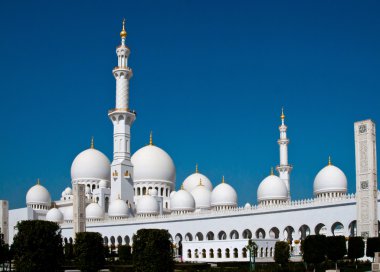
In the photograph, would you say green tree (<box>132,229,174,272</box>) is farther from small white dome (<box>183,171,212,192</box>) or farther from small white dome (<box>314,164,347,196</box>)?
small white dome (<box>183,171,212,192</box>)

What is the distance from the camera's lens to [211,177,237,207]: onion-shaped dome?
46438 millimetres

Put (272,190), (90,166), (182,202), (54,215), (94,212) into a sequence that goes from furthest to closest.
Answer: (90,166), (54,215), (94,212), (182,202), (272,190)

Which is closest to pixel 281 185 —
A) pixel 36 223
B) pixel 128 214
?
pixel 128 214

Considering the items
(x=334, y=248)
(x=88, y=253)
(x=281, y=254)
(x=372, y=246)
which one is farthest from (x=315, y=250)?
(x=88, y=253)

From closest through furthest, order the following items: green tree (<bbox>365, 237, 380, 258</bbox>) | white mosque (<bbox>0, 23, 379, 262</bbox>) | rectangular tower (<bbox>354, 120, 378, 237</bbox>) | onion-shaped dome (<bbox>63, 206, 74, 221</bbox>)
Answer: green tree (<bbox>365, 237, 380, 258</bbox>), rectangular tower (<bbox>354, 120, 378, 237</bbox>), white mosque (<bbox>0, 23, 379, 262</bbox>), onion-shaped dome (<bbox>63, 206, 74, 221</bbox>)

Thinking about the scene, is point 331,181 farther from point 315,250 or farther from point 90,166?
point 90,166

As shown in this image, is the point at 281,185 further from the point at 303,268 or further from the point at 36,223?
the point at 36,223

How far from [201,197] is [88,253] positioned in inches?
1068

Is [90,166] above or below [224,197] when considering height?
above

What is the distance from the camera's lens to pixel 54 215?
53.8m

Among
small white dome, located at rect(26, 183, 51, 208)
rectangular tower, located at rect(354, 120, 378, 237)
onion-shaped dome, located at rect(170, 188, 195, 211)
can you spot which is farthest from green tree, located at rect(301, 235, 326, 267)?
small white dome, located at rect(26, 183, 51, 208)

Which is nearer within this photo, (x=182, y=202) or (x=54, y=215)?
(x=182, y=202)

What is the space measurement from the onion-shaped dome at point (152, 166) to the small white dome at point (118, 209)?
417 cm

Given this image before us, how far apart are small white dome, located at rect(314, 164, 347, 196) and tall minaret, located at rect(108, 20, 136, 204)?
56.9 ft
